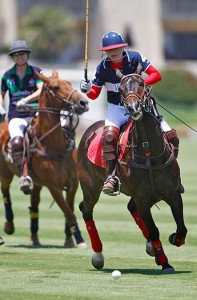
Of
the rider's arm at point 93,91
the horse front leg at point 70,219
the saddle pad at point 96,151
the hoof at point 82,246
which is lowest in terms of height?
the hoof at point 82,246

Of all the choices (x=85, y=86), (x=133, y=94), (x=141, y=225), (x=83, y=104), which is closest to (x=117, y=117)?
(x=85, y=86)

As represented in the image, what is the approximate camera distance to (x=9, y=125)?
16.1 m

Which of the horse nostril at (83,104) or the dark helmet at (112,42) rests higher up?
the dark helmet at (112,42)

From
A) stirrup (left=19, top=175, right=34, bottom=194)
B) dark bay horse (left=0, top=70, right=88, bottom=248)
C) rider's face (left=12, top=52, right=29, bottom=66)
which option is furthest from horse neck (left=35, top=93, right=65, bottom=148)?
rider's face (left=12, top=52, right=29, bottom=66)

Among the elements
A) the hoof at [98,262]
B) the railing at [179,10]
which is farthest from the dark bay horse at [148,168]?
the railing at [179,10]

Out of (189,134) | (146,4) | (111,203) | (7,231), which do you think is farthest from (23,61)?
(146,4)

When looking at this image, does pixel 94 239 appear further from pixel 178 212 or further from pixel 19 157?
pixel 19 157

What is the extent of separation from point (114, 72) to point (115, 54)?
8.9 inches

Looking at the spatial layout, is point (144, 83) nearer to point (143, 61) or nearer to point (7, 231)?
point (143, 61)

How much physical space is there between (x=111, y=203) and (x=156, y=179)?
9.98 m

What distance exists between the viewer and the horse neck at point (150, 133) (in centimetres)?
1140

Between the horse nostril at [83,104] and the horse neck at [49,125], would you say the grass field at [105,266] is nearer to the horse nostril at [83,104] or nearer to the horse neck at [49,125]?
the horse neck at [49,125]

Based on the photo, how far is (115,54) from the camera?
39.5 ft

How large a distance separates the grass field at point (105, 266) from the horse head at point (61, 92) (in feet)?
6.54
